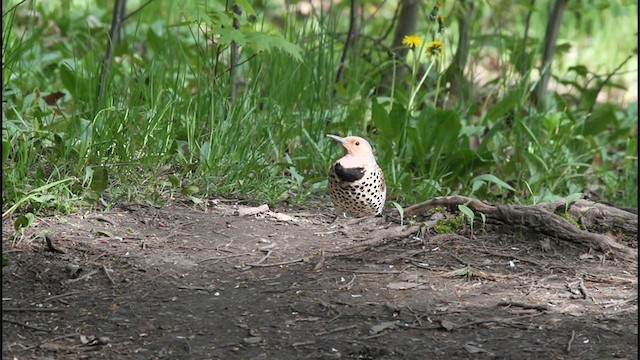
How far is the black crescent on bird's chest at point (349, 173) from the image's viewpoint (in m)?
4.59

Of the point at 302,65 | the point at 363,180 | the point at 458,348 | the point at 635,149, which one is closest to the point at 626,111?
the point at 635,149

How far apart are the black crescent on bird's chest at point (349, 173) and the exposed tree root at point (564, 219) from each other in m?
0.28

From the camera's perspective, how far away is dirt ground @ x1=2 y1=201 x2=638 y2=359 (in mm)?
3211

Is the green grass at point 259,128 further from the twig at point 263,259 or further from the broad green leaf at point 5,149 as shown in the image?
the twig at point 263,259

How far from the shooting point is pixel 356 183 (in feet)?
14.9

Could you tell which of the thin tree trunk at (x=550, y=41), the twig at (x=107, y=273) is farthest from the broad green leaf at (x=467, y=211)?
the thin tree trunk at (x=550, y=41)

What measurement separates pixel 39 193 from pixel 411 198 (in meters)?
2.03

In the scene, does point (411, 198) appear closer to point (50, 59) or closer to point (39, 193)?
Result: point (39, 193)

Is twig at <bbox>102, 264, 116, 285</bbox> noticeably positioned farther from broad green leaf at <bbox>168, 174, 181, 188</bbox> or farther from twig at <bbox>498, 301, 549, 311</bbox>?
twig at <bbox>498, 301, 549, 311</bbox>

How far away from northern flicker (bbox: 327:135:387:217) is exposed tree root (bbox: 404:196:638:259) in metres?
0.19

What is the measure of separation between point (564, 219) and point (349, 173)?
1008mm

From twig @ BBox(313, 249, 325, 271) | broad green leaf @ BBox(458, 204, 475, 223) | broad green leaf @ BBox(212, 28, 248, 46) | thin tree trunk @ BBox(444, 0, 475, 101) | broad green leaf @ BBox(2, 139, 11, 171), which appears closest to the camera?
twig @ BBox(313, 249, 325, 271)

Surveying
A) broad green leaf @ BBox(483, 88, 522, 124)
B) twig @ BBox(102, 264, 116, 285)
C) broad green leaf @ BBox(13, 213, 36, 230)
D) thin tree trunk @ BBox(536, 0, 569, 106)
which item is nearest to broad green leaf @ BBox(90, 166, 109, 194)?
broad green leaf @ BBox(13, 213, 36, 230)

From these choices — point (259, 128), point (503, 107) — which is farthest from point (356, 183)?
point (503, 107)
